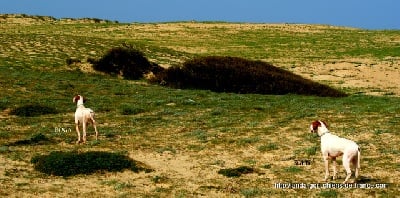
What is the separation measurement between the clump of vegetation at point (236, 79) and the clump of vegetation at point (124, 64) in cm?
212

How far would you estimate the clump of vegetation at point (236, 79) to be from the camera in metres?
37.7

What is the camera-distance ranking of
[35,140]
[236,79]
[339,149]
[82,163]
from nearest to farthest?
[339,149]
[82,163]
[35,140]
[236,79]

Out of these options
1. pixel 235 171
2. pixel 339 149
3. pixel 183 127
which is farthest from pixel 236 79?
pixel 339 149

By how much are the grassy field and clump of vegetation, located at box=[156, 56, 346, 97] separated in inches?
95.7

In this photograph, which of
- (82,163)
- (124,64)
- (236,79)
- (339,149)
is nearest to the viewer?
(339,149)

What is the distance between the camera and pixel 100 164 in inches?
665

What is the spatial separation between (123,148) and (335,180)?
25.3 ft

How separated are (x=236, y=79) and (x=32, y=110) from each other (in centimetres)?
1566

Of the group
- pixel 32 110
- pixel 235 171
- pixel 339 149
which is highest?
pixel 339 149

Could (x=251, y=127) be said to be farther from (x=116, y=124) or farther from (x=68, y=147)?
(x=68, y=147)

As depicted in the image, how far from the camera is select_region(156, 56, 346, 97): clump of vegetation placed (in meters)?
37.7

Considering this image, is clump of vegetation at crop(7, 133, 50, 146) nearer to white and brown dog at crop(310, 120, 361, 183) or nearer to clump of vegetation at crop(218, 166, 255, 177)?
clump of vegetation at crop(218, 166, 255, 177)

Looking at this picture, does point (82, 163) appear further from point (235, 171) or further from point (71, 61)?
point (71, 61)

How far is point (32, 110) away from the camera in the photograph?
1065 inches
